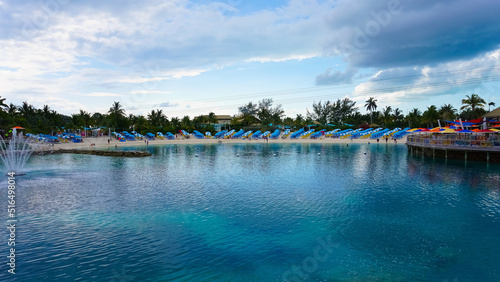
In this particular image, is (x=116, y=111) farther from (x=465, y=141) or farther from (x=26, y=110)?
(x=465, y=141)

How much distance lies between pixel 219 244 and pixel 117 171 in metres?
24.3

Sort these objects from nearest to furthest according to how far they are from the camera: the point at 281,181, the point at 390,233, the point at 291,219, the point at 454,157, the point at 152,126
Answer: the point at 390,233 → the point at 291,219 → the point at 281,181 → the point at 454,157 → the point at 152,126

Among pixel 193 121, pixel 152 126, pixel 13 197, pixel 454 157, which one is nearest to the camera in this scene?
pixel 13 197

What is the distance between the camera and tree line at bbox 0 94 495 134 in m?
79.6

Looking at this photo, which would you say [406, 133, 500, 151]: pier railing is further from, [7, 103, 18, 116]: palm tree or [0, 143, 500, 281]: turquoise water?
[7, 103, 18, 116]: palm tree

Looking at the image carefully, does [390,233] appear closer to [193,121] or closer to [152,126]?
[152,126]

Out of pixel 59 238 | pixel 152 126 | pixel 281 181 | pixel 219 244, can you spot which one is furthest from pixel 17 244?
pixel 152 126

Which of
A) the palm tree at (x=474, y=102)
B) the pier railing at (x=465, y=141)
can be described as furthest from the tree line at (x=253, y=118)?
the pier railing at (x=465, y=141)

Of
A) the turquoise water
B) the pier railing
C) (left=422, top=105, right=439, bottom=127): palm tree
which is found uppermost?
(left=422, top=105, right=439, bottom=127): palm tree

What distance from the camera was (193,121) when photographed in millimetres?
114812

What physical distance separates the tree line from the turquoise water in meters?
62.7

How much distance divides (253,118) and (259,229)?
4149 inches

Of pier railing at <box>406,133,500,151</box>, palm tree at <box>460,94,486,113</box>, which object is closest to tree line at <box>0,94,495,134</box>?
palm tree at <box>460,94,486,113</box>

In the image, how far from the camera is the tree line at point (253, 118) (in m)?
79.6
